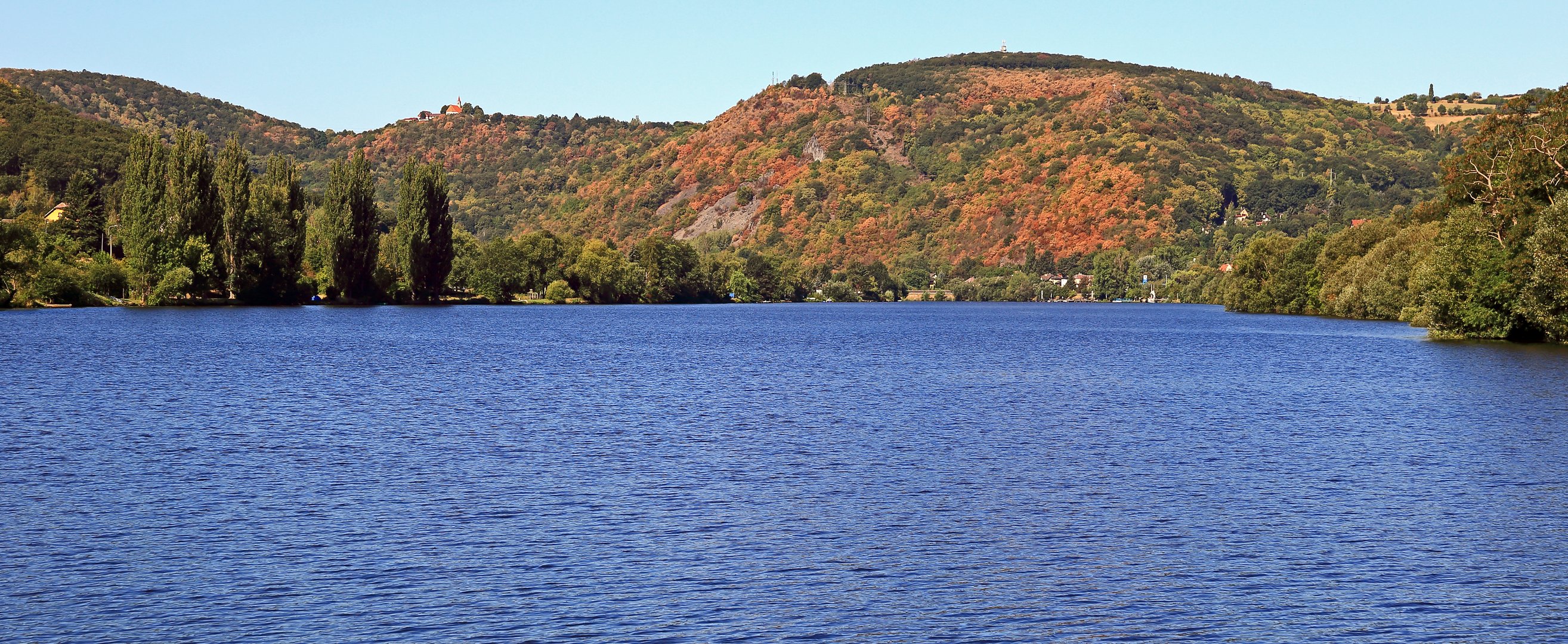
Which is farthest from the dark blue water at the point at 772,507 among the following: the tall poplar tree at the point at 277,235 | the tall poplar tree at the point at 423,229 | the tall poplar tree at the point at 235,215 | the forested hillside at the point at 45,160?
the forested hillside at the point at 45,160

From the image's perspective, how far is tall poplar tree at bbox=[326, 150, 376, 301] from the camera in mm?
135125

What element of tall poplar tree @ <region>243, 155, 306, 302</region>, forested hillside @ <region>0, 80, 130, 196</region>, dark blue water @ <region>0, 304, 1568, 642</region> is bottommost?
dark blue water @ <region>0, 304, 1568, 642</region>

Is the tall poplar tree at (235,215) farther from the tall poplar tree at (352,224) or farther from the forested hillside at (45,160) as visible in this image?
the forested hillside at (45,160)

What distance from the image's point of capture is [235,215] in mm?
122562

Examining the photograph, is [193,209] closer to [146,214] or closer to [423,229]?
[146,214]

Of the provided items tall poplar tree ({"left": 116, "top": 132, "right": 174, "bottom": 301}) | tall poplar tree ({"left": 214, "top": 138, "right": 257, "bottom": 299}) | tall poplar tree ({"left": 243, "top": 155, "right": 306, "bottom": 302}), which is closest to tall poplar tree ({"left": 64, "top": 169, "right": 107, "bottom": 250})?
tall poplar tree ({"left": 243, "top": 155, "right": 306, "bottom": 302})

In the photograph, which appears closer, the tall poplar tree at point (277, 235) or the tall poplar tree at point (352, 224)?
the tall poplar tree at point (277, 235)

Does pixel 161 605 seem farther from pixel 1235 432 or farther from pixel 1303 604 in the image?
pixel 1235 432

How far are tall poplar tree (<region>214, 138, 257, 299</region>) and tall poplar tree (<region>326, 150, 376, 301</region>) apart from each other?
10.7 metres

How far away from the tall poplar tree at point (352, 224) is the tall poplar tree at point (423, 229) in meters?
6.75

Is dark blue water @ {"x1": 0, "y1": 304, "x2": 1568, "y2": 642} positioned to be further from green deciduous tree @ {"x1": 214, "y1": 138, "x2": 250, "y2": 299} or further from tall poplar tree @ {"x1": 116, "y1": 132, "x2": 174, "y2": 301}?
green deciduous tree @ {"x1": 214, "y1": 138, "x2": 250, "y2": 299}

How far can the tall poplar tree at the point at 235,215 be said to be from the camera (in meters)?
122

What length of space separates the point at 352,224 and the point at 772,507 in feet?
393

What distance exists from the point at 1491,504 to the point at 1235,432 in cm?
1240
